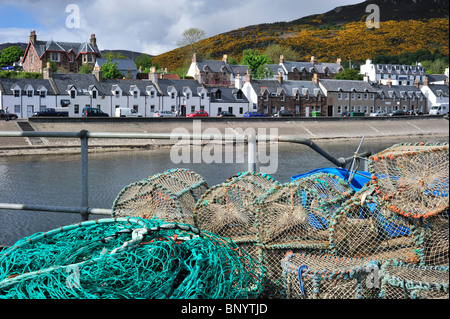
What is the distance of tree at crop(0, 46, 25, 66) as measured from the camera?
118m

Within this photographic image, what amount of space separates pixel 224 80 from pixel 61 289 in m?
104

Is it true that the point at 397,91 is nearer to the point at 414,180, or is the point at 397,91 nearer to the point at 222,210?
the point at 222,210

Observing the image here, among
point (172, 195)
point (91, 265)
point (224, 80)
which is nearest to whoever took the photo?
point (91, 265)

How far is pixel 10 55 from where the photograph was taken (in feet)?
385

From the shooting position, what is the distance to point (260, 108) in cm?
8156

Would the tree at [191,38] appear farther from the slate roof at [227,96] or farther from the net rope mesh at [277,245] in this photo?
the net rope mesh at [277,245]

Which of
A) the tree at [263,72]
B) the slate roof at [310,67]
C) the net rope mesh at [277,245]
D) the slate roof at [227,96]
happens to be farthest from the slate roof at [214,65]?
the net rope mesh at [277,245]

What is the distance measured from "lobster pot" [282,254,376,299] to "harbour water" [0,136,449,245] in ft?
29.1

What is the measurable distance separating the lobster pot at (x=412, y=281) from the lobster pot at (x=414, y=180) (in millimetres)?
308

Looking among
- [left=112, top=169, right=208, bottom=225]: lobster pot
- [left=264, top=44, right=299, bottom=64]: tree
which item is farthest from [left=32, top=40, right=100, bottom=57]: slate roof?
[left=112, top=169, right=208, bottom=225]: lobster pot

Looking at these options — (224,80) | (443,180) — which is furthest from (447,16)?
(224,80)

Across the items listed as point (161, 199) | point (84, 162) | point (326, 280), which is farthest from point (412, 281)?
point (84, 162)

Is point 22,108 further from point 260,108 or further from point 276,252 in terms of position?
point 276,252

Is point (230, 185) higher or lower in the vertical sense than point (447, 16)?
lower
